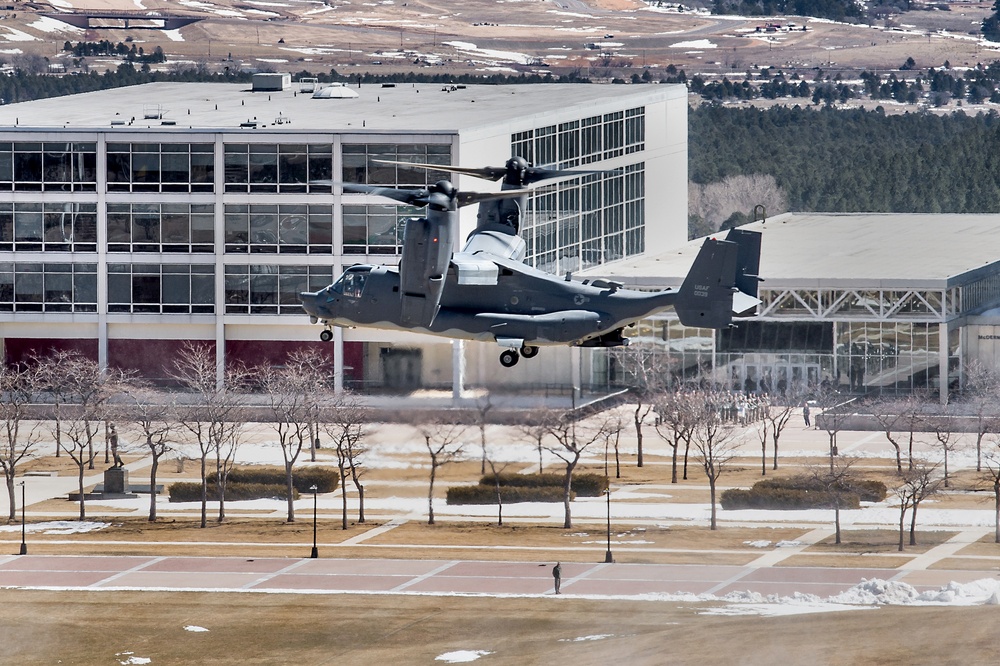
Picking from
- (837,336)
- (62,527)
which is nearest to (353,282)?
(62,527)

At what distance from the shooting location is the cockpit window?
253 feet

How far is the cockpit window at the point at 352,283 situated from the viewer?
3039 inches

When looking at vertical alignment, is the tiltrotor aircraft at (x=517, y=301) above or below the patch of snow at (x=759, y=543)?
above

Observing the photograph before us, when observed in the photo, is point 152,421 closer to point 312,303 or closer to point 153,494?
point 153,494

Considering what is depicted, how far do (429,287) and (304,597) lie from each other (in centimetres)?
7467

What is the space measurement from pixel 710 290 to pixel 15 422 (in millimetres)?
100027

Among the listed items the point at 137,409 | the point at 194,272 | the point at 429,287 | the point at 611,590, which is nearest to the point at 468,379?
the point at 611,590

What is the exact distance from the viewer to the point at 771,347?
182m

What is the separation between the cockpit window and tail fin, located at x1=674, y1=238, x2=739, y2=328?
39.6 ft

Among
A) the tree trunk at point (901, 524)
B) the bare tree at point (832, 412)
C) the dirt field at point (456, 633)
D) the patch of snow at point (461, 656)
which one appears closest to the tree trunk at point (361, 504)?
the dirt field at point (456, 633)

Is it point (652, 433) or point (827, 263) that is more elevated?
point (827, 263)

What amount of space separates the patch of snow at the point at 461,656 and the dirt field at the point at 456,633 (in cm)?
31

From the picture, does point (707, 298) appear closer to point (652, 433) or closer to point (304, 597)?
point (304, 597)

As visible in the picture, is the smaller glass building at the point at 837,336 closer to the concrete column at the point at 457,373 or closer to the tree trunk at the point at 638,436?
the tree trunk at the point at 638,436
